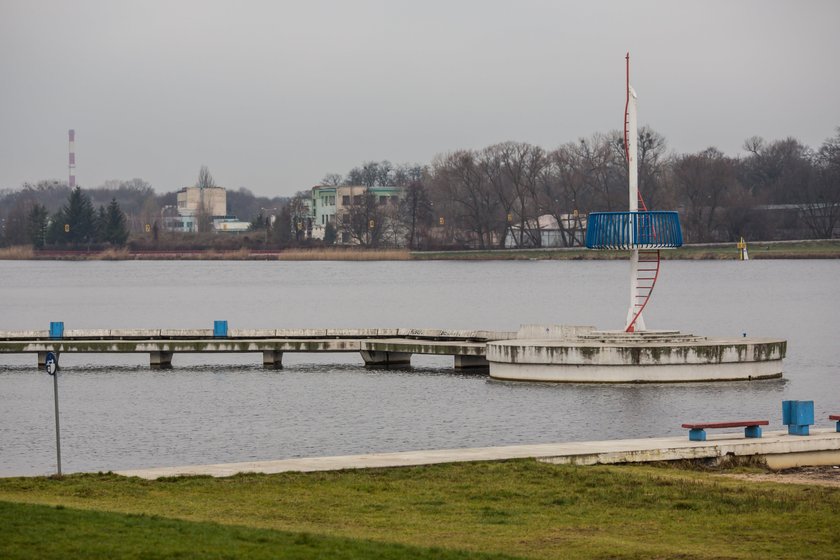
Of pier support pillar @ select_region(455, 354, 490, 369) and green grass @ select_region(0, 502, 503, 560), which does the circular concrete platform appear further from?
green grass @ select_region(0, 502, 503, 560)

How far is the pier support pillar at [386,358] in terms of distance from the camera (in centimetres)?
5091

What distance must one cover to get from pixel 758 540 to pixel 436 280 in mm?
126982

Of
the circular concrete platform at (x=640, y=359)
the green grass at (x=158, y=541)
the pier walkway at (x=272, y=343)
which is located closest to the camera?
the green grass at (x=158, y=541)

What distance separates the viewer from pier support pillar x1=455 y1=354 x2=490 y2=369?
48.6m

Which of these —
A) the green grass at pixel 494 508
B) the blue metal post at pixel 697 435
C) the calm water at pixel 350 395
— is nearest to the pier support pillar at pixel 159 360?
the calm water at pixel 350 395

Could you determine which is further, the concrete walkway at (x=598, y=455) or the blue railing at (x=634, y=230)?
the blue railing at (x=634, y=230)

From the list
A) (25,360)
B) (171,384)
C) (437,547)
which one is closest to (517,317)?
(25,360)

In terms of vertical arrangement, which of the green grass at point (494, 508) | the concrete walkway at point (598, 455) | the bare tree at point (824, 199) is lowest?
the green grass at point (494, 508)

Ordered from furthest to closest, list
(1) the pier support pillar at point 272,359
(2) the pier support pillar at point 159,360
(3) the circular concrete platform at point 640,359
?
(2) the pier support pillar at point 159,360 < (1) the pier support pillar at point 272,359 < (3) the circular concrete platform at point 640,359

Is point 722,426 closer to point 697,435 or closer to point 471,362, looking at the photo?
point 697,435

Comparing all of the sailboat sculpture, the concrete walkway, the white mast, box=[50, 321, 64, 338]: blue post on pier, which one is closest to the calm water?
box=[50, 321, 64, 338]: blue post on pier

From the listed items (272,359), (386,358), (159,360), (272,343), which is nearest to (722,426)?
(386,358)

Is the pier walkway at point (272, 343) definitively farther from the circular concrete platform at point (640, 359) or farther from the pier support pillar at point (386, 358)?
the circular concrete platform at point (640, 359)

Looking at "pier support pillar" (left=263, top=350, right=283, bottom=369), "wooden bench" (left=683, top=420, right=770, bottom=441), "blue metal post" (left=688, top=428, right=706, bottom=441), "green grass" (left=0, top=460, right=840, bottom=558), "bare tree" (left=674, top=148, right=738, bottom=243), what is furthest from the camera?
"bare tree" (left=674, top=148, right=738, bottom=243)
